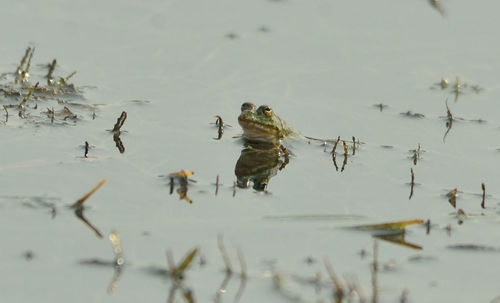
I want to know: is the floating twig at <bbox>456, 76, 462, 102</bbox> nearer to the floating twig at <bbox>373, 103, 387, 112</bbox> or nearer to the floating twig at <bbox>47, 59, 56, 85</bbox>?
the floating twig at <bbox>373, 103, 387, 112</bbox>

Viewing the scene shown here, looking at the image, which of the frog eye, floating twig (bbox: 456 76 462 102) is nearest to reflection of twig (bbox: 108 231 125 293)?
the frog eye

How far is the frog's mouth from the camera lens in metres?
7.65

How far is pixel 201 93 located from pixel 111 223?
2.80 metres

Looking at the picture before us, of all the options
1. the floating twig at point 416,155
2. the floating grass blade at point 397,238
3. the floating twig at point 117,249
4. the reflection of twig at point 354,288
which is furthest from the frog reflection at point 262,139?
the reflection of twig at point 354,288

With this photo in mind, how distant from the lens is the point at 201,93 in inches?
329

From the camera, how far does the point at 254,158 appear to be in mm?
7426

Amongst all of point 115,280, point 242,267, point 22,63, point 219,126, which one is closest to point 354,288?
point 242,267

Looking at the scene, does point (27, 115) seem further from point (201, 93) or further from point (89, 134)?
point (201, 93)

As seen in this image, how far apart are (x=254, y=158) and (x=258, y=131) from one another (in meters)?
0.35

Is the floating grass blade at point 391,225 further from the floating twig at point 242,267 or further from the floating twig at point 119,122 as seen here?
the floating twig at point 119,122

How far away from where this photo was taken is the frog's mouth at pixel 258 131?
7652 millimetres

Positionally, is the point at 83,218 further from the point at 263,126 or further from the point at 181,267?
the point at 263,126

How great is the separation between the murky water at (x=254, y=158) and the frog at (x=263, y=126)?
0.38 ft

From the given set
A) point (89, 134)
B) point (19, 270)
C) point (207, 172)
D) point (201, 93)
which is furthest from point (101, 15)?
point (19, 270)
